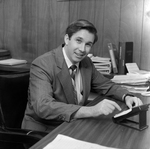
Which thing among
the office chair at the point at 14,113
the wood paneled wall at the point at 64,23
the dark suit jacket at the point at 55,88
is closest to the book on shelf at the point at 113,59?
the wood paneled wall at the point at 64,23

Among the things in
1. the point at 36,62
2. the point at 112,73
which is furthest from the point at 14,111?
the point at 112,73

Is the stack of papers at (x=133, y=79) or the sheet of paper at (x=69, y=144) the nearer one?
the sheet of paper at (x=69, y=144)

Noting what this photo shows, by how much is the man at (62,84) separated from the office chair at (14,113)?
6 centimetres

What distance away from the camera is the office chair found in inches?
54.0

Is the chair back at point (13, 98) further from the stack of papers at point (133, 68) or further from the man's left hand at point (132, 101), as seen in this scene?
the stack of papers at point (133, 68)

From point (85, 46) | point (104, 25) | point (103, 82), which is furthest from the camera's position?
point (104, 25)

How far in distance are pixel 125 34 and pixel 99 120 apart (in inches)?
58.1

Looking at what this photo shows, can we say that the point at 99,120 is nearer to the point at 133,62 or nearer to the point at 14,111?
the point at 14,111

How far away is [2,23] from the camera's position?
3.23m

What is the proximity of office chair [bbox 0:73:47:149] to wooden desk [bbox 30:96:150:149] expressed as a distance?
0.20m

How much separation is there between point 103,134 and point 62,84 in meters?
0.60

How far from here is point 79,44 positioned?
68.8 inches

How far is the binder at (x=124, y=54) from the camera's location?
2.53m

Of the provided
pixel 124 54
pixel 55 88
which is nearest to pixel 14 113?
pixel 55 88
